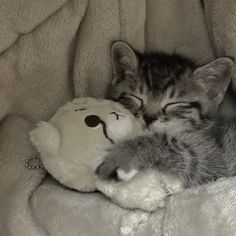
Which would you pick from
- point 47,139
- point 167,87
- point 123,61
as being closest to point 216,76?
point 167,87

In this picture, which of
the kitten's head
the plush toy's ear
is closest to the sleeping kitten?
the kitten's head

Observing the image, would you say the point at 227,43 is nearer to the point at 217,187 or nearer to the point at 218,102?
the point at 218,102

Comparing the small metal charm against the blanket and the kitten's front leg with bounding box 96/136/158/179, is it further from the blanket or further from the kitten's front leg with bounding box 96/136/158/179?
the kitten's front leg with bounding box 96/136/158/179

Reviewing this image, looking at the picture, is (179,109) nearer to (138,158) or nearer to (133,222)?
(138,158)

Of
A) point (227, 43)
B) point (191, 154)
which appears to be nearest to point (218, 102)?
point (227, 43)

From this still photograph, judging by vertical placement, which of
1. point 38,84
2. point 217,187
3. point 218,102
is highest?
point 38,84

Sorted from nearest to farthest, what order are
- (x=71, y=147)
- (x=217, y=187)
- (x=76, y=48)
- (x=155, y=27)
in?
(x=217, y=187) < (x=71, y=147) < (x=76, y=48) < (x=155, y=27)

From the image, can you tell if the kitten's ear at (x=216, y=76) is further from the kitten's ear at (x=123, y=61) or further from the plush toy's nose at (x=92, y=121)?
the plush toy's nose at (x=92, y=121)
